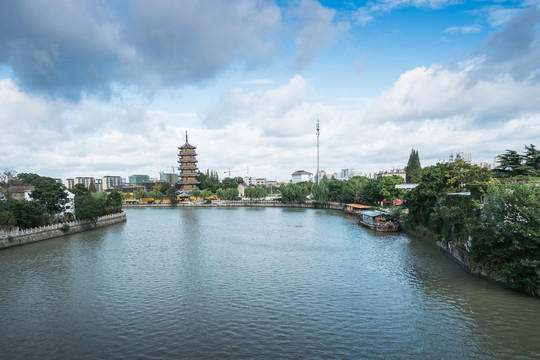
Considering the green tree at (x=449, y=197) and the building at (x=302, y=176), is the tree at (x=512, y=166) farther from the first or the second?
the building at (x=302, y=176)

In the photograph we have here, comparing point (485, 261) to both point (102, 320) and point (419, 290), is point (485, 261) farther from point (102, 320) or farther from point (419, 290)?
point (102, 320)

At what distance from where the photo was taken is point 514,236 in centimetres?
1370

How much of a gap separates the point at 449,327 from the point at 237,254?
15021mm

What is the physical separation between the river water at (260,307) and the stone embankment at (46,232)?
4.39 meters

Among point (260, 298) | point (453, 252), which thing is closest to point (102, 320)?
point (260, 298)

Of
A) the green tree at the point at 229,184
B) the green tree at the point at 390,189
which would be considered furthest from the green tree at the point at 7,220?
the green tree at the point at 229,184

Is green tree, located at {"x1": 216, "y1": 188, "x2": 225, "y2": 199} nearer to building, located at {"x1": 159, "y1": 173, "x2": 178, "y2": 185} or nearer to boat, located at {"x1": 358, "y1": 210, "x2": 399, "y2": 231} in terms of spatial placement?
building, located at {"x1": 159, "y1": 173, "x2": 178, "y2": 185}

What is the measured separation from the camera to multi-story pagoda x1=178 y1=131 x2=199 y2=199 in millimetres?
81938

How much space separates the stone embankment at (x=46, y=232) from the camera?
89.2ft

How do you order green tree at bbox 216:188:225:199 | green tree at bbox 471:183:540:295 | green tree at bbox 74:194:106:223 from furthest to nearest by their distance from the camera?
green tree at bbox 216:188:225:199 < green tree at bbox 74:194:106:223 < green tree at bbox 471:183:540:295

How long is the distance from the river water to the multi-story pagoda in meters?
58.2

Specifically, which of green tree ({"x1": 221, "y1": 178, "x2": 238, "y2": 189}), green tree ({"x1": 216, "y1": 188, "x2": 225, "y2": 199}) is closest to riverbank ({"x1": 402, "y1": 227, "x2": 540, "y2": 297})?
green tree ({"x1": 216, "y1": 188, "x2": 225, "y2": 199})

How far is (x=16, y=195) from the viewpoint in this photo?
1873 inches

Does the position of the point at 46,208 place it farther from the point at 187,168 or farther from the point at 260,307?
the point at 187,168
